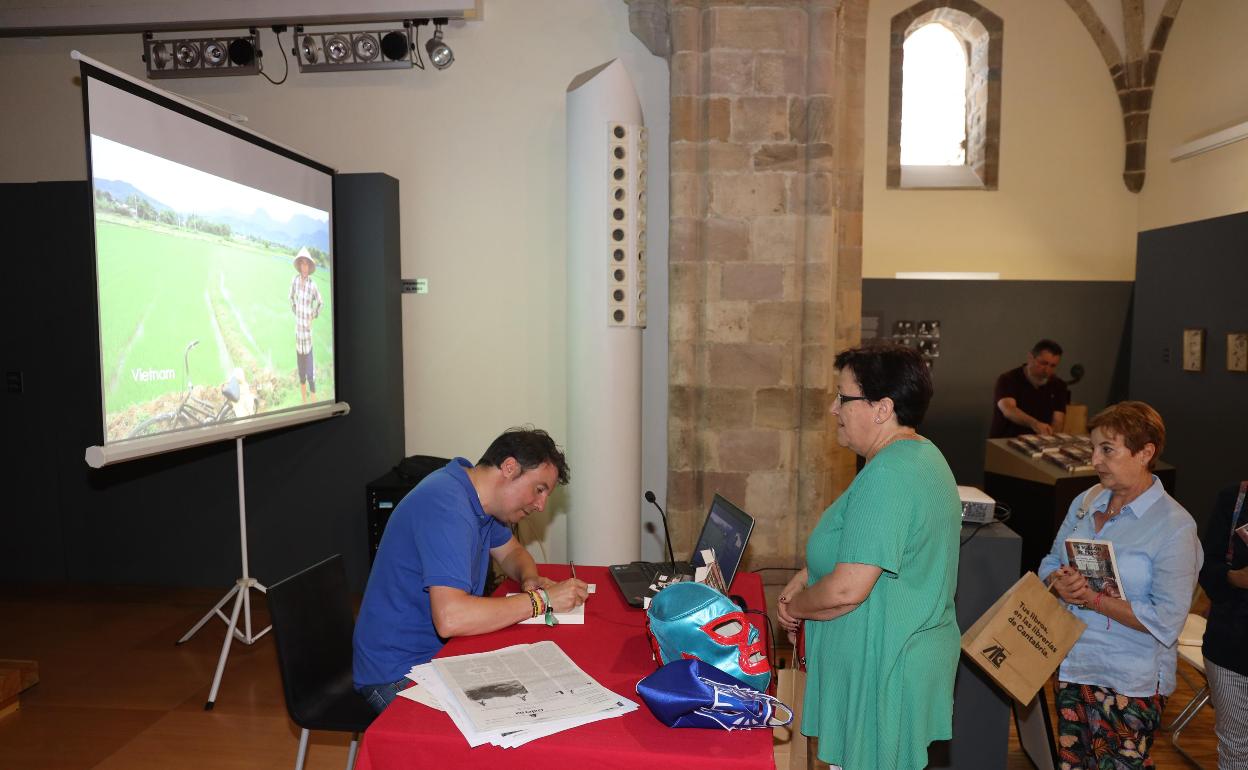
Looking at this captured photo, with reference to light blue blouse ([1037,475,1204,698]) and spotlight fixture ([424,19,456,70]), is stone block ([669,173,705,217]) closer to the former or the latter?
spotlight fixture ([424,19,456,70])

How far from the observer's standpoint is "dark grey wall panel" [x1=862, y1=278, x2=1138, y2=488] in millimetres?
7602

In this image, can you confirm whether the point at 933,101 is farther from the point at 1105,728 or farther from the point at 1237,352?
the point at 1105,728

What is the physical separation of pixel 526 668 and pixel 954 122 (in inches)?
368

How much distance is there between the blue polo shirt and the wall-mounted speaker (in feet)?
7.40

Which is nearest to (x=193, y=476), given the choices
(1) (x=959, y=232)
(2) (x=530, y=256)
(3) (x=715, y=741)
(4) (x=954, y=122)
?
(2) (x=530, y=256)

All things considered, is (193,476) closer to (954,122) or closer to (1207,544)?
(1207,544)

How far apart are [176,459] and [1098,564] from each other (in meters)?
5.04

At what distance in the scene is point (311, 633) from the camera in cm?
243

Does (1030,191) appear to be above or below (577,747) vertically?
above

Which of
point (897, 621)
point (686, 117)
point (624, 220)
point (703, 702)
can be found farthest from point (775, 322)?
point (703, 702)

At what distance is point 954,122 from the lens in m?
9.27

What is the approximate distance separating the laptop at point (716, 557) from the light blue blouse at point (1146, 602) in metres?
1.08

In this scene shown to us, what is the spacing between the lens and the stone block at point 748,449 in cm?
446

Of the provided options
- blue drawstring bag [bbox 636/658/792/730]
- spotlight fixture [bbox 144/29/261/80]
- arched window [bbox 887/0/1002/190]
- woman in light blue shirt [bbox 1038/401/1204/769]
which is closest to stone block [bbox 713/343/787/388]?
woman in light blue shirt [bbox 1038/401/1204/769]
